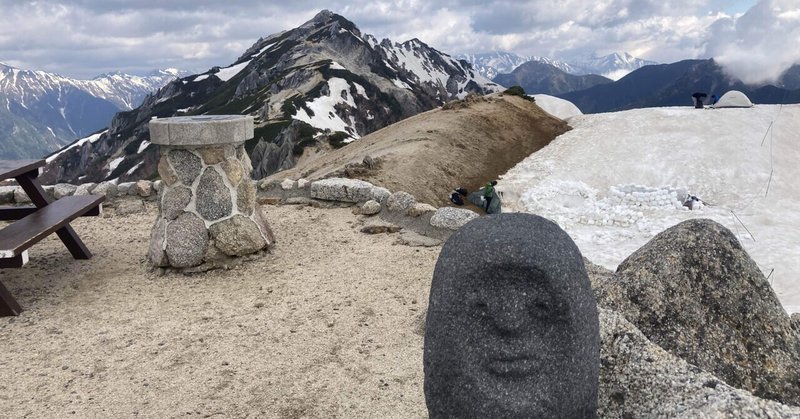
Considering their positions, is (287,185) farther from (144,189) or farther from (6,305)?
(6,305)

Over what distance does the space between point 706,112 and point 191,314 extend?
2335 centimetres

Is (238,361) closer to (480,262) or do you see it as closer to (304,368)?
(304,368)

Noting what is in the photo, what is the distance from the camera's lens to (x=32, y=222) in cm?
737

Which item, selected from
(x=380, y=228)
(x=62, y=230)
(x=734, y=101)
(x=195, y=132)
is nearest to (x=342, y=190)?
(x=380, y=228)

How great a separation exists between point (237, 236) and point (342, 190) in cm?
315

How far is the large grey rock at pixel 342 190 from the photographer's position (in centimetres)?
1064

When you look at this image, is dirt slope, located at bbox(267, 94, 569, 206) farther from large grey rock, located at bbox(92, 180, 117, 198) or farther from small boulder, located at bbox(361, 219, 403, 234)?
small boulder, located at bbox(361, 219, 403, 234)

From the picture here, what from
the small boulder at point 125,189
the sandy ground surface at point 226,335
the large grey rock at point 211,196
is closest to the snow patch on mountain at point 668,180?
the sandy ground surface at point 226,335

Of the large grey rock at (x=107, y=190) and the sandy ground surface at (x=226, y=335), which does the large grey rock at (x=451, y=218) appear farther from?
the large grey rock at (x=107, y=190)

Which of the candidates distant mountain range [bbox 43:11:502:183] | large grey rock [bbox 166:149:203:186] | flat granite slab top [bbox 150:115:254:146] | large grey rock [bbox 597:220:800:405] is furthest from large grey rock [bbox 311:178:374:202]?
distant mountain range [bbox 43:11:502:183]

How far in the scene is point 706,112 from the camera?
23594 millimetres

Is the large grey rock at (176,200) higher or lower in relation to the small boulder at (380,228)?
higher

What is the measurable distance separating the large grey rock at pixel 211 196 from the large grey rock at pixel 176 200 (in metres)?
0.14

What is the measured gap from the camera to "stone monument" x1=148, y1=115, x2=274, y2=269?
7652mm
